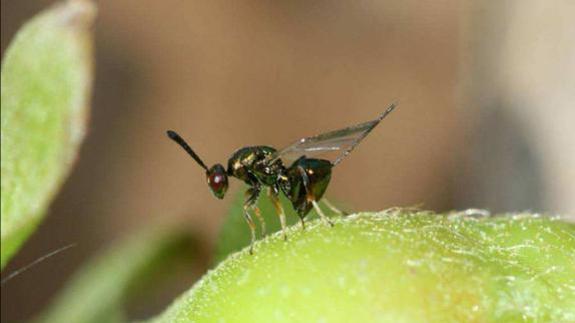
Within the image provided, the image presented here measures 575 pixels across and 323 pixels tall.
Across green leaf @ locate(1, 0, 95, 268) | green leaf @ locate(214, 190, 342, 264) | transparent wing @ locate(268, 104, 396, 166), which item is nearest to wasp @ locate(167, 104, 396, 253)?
transparent wing @ locate(268, 104, 396, 166)

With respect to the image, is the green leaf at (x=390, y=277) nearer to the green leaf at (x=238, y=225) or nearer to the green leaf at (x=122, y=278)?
the green leaf at (x=238, y=225)

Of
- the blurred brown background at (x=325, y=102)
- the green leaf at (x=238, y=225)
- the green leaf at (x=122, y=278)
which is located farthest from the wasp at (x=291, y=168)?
the blurred brown background at (x=325, y=102)

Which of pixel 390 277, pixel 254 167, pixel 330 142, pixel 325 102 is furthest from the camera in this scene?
pixel 325 102

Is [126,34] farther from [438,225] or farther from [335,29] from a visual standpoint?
[438,225]

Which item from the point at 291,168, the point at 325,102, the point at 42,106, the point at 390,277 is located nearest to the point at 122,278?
the point at 42,106

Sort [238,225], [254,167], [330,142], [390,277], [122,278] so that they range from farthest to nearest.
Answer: [122,278] < [238,225] < [254,167] < [330,142] < [390,277]

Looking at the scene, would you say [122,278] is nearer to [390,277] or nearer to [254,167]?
[254,167]
